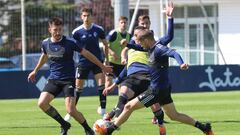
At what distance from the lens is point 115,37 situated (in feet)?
60.6

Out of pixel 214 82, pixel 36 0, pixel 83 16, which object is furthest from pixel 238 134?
pixel 36 0

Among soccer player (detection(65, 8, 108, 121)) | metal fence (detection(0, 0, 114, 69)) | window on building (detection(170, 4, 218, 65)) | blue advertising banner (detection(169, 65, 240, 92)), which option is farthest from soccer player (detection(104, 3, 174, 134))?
window on building (detection(170, 4, 218, 65))

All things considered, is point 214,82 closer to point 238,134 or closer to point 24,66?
point 24,66

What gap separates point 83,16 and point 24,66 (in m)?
14.3

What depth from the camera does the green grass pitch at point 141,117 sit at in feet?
48.6

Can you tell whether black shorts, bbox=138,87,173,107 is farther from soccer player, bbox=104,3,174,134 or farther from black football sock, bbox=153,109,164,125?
soccer player, bbox=104,3,174,134

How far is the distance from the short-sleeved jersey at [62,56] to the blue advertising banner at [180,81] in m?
13.8

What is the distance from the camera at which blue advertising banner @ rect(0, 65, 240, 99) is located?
2756 cm

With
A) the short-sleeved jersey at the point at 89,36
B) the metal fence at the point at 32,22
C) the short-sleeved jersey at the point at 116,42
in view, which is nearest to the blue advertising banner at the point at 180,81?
the metal fence at the point at 32,22

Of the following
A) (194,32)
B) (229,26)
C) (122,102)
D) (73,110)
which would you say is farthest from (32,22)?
(73,110)

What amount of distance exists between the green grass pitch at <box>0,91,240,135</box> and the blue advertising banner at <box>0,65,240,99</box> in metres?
2.86

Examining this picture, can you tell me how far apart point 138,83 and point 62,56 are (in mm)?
1605

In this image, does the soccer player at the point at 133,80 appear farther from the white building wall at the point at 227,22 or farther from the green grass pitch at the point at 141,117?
the white building wall at the point at 227,22

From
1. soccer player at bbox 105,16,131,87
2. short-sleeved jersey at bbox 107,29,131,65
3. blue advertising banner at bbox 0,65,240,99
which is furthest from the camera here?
blue advertising banner at bbox 0,65,240,99
